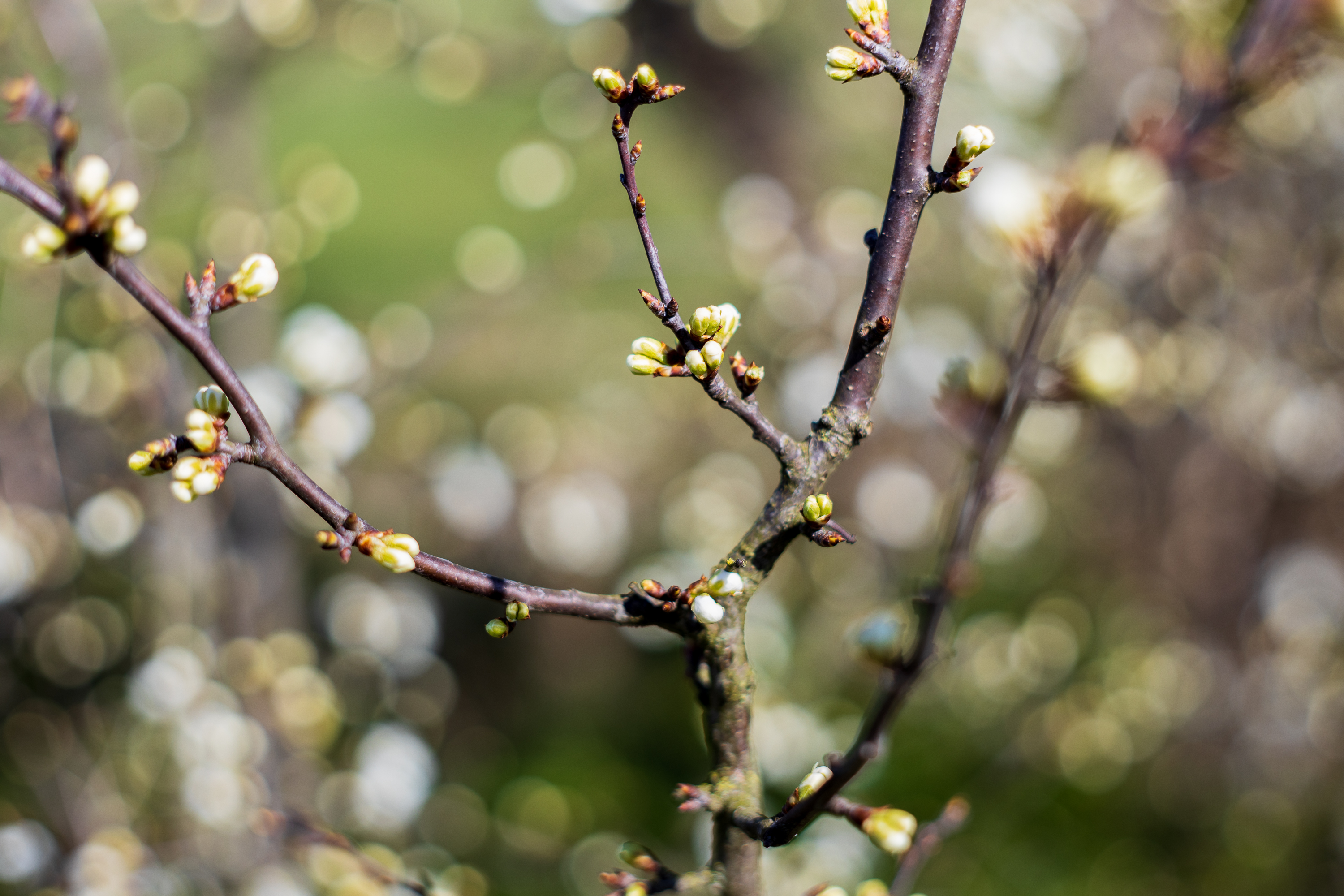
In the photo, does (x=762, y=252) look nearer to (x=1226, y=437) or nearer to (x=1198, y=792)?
(x=1226, y=437)

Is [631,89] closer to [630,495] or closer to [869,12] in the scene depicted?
[869,12]

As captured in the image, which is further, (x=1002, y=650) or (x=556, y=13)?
(x=1002, y=650)

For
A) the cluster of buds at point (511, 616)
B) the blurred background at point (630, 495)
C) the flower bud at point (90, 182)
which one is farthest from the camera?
the blurred background at point (630, 495)

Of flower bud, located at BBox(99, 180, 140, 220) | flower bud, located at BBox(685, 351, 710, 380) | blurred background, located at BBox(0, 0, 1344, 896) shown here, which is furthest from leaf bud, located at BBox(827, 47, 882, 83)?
blurred background, located at BBox(0, 0, 1344, 896)

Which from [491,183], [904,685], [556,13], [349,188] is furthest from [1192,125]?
[491,183]

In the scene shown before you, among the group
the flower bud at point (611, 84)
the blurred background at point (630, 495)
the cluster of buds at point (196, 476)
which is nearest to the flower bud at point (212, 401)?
the cluster of buds at point (196, 476)

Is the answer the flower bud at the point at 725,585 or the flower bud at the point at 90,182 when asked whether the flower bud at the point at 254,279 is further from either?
the flower bud at the point at 725,585

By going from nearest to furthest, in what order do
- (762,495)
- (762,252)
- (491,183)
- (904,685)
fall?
(904,685), (762,252), (762,495), (491,183)
